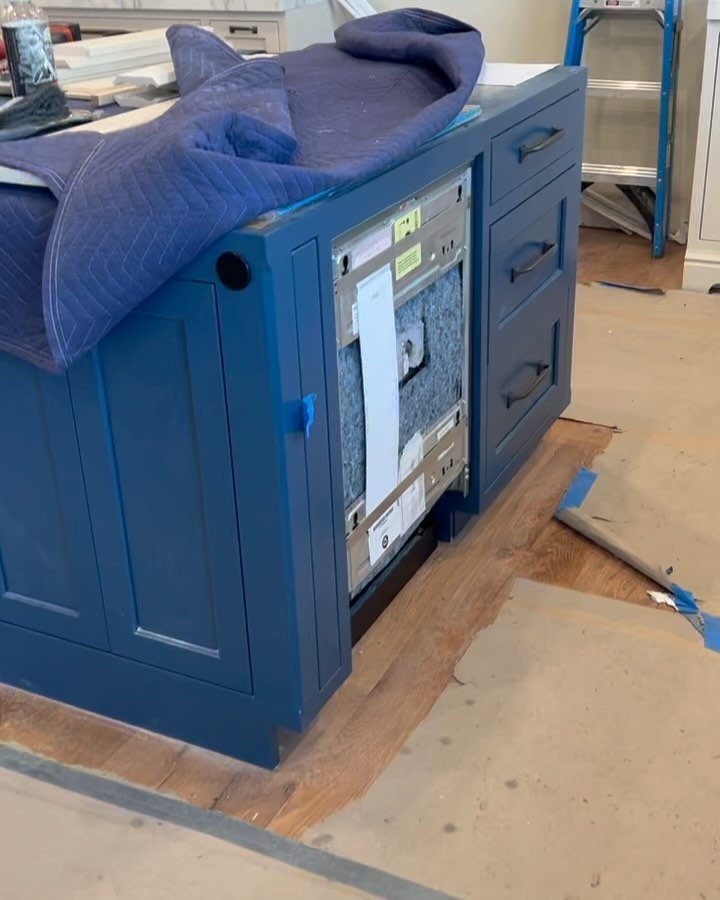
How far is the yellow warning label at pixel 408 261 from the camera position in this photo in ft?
4.94

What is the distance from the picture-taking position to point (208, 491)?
1319 mm

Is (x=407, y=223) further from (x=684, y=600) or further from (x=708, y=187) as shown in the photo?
(x=708, y=187)

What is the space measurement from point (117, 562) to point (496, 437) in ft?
2.76

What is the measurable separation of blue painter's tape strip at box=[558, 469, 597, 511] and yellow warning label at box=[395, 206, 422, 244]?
2.67 ft

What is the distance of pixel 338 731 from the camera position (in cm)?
158

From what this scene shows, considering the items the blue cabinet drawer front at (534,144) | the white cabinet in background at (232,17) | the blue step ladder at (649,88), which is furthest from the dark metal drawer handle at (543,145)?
the white cabinet in background at (232,17)

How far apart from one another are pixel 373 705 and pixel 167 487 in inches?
20.7

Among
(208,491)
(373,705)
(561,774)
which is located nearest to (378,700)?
(373,705)

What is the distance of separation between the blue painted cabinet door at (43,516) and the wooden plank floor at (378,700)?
6.4 inches

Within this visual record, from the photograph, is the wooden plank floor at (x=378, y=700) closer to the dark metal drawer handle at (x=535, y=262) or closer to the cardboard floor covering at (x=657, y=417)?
the cardboard floor covering at (x=657, y=417)

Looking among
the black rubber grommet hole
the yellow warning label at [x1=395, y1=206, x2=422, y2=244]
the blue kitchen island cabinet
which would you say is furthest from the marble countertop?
the black rubber grommet hole

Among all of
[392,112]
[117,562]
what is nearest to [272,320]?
[117,562]

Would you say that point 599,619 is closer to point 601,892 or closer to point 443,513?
point 443,513

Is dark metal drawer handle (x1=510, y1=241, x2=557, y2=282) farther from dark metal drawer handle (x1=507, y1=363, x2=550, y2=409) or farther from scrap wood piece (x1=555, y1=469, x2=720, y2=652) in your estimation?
scrap wood piece (x1=555, y1=469, x2=720, y2=652)
